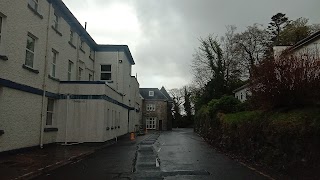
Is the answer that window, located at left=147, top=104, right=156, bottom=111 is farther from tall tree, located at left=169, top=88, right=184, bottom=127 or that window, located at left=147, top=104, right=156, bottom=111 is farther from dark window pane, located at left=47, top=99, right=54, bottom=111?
dark window pane, located at left=47, top=99, right=54, bottom=111

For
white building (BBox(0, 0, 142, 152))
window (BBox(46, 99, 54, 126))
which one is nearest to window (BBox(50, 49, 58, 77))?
white building (BBox(0, 0, 142, 152))

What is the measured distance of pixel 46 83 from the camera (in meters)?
18.8

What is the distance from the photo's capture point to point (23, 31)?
15672 mm

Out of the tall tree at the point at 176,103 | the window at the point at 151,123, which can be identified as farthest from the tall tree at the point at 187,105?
the window at the point at 151,123

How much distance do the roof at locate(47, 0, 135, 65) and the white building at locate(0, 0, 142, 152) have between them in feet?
0.22

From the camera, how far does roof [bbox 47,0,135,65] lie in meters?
20.8

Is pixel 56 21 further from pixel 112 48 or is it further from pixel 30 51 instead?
pixel 112 48

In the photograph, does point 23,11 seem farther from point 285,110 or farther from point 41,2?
point 285,110

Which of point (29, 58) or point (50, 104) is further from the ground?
point (29, 58)

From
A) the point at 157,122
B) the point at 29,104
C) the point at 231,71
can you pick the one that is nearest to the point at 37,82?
the point at 29,104

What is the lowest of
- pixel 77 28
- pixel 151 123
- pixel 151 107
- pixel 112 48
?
pixel 151 123

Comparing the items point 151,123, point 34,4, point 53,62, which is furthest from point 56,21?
point 151,123

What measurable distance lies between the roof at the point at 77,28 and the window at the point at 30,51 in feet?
10.4

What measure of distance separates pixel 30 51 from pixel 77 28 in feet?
28.4
